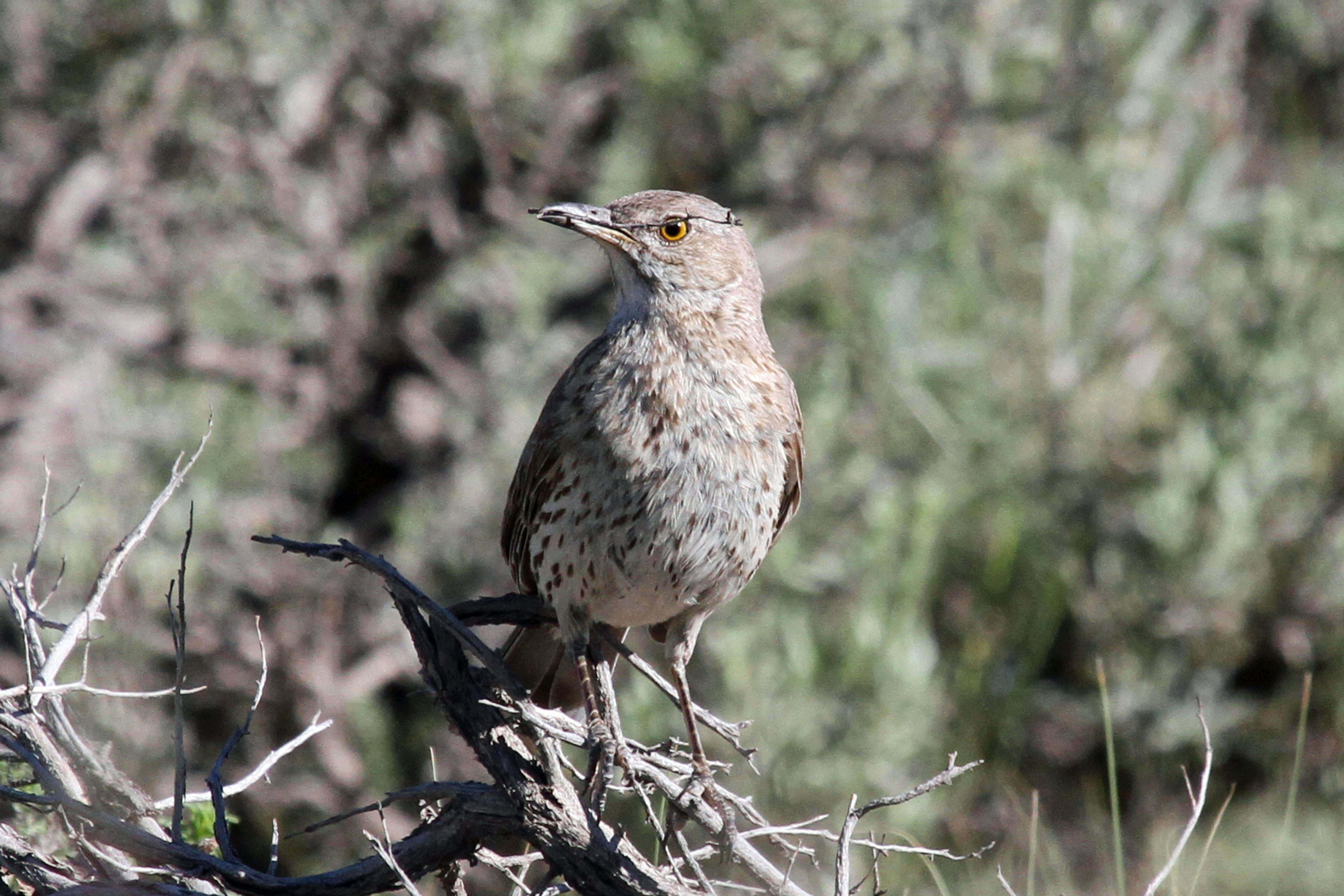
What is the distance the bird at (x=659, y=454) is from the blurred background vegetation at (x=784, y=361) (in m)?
2.46

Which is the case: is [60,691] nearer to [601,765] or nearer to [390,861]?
[390,861]

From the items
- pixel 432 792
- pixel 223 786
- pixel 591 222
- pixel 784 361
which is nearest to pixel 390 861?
pixel 432 792

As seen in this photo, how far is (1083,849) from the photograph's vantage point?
7742mm

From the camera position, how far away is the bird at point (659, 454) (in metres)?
3.97

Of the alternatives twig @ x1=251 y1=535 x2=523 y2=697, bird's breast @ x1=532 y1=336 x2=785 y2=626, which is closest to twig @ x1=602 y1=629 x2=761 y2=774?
bird's breast @ x1=532 y1=336 x2=785 y2=626

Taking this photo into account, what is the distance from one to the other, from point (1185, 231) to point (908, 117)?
1.72 m

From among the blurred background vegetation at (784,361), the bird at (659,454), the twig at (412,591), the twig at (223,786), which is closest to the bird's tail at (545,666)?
the bird at (659,454)

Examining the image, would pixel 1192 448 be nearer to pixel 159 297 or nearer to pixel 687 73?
pixel 687 73

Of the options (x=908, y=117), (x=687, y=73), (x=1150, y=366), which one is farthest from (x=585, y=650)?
(x=1150, y=366)

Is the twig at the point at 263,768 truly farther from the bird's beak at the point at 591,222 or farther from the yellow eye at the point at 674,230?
the yellow eye at the point at 674,230

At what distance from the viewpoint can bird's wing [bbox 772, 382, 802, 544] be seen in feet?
14.1

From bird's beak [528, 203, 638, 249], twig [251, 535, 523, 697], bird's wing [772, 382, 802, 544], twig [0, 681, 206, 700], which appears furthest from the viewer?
bird's wing [772, 382, 802, 544]

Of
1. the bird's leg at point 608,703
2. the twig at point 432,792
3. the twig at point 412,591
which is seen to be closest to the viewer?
the twig at point 432,792

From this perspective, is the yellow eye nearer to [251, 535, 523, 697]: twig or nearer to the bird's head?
the bird's head
